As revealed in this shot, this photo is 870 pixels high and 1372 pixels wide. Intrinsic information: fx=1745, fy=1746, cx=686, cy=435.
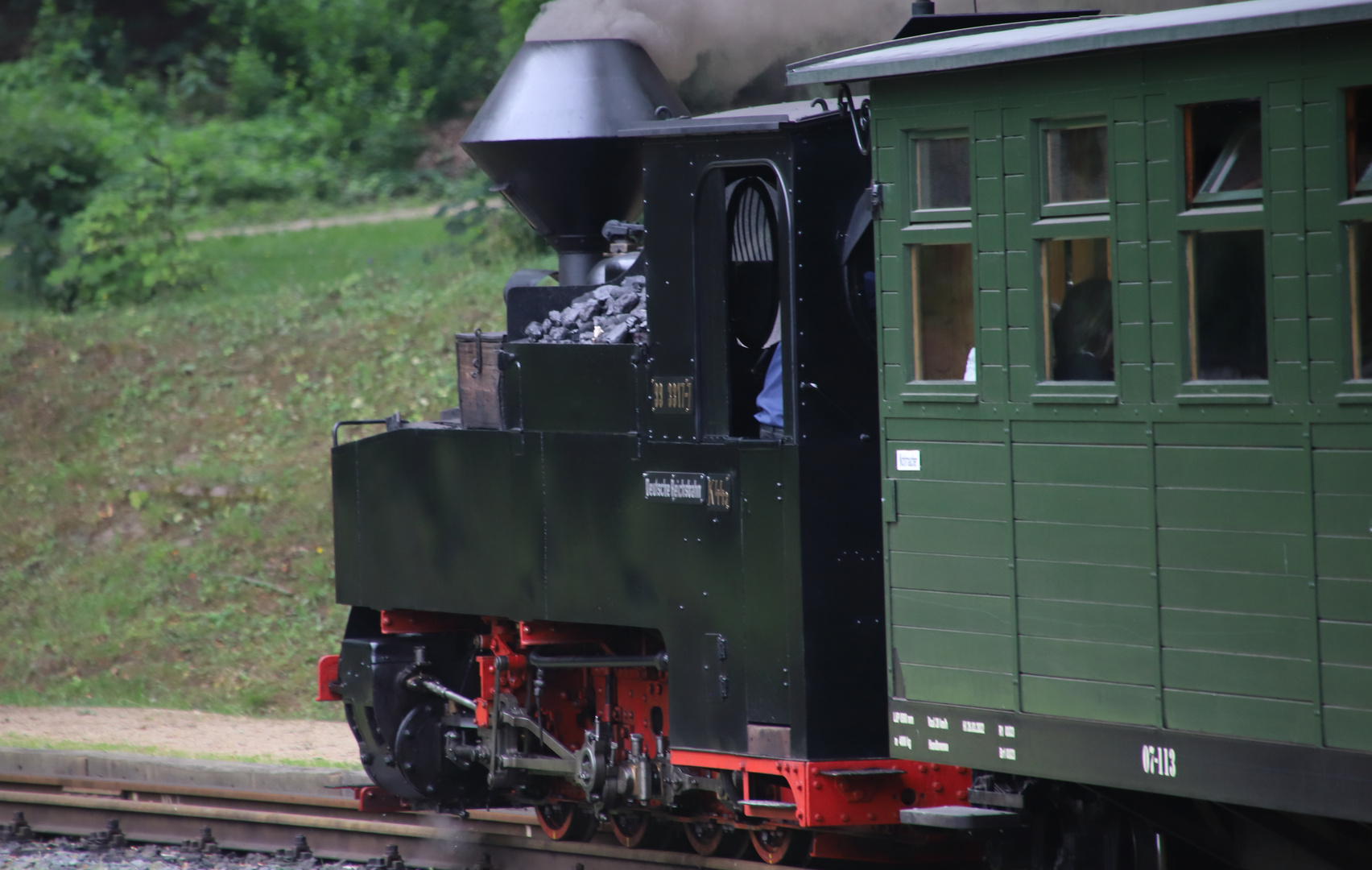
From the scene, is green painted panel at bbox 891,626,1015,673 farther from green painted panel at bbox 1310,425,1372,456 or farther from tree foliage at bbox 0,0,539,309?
tree foliage at bbox 0,0,539,309

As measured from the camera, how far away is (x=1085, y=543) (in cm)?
520

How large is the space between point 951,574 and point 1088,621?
0.54 metres

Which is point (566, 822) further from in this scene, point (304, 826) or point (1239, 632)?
point (1239, 632)

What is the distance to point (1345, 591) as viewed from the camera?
4555 millimetres

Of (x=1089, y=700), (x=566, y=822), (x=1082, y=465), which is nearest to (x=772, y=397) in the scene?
(x=1082, y=465)

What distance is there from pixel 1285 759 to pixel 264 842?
239 inches

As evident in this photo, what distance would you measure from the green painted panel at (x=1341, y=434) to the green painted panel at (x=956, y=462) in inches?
41.3

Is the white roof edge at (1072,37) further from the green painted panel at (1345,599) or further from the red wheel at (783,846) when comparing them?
the red wheel at (783,846)

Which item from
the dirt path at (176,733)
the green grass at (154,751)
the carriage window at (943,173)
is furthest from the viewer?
the dirt path at (176,733)

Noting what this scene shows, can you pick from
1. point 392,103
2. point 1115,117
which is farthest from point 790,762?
point 392,103

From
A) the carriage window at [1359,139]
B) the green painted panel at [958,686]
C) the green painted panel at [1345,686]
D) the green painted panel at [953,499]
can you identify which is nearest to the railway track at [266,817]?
the green painted panel at [958,686]

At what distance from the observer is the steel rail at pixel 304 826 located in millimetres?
8156

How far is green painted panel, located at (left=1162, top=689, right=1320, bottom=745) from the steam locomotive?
1 centimetres

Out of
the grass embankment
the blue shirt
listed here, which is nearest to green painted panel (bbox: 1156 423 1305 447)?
the blue shirt
